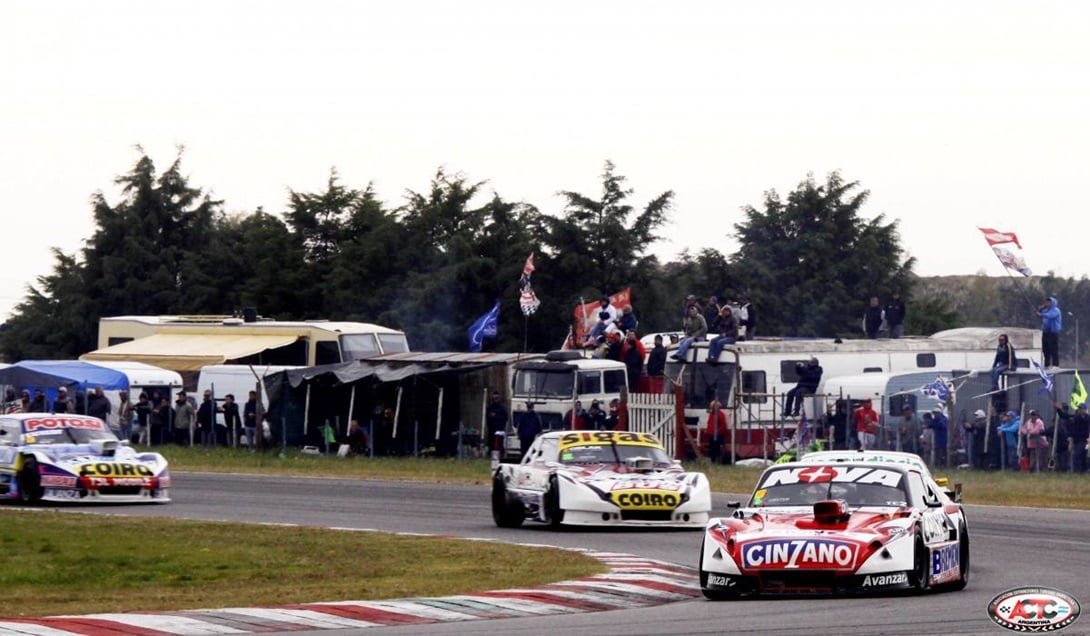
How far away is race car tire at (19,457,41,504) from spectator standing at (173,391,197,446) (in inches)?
588

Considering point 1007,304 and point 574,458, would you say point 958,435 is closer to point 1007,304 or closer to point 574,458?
point 574,458

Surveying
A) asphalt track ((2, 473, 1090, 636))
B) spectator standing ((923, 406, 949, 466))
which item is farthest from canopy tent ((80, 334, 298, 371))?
spectator standing ((923, 406, 949, 466))

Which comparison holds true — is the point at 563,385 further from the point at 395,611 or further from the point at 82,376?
the point at 395,611

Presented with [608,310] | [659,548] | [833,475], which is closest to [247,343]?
[608,310]

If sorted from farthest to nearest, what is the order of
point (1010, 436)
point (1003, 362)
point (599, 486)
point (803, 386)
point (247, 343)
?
point (247, 343) < point (803, 386) < point (1003, 362) < point (1010, 436) < point (599, 486)

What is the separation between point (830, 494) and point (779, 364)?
2059 centimetres

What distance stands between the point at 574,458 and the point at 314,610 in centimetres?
838

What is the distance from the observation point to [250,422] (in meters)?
39.7

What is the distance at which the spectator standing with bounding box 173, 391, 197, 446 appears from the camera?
130 ft

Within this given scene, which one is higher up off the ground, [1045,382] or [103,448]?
[1045,382]

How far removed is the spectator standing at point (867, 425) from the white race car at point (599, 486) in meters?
10.2

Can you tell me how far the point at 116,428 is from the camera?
129 ft

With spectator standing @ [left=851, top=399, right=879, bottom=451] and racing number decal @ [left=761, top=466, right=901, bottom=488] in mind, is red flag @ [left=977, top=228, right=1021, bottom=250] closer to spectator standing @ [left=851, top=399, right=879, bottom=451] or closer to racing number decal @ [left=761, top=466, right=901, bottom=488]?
spectator standing @ [left=851, top=399, right=879, bottom=451]

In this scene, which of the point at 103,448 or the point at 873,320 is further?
the point at 873,320
